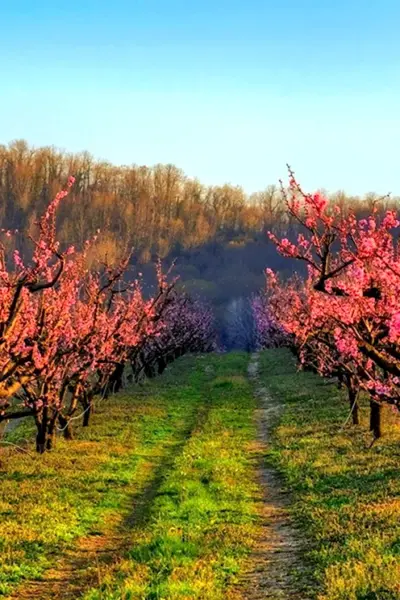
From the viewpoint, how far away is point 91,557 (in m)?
12.8

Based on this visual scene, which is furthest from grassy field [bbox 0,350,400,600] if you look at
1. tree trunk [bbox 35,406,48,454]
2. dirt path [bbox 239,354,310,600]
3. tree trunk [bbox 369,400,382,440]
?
tree trunk [bbox 35,406,48,454]

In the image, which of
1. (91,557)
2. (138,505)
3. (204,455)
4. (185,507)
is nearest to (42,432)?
(204,455)

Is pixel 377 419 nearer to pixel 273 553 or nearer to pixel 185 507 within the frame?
pixel 185 507

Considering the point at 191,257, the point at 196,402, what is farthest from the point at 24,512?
the point at 191,257

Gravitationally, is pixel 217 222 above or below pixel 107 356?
above

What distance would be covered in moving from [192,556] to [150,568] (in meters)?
1.00

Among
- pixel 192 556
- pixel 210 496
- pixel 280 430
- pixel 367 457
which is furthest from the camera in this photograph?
pixel 280 430

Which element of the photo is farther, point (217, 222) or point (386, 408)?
point (217, 222)

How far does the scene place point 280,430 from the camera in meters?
26.0

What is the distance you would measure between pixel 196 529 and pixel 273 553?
1852 mm

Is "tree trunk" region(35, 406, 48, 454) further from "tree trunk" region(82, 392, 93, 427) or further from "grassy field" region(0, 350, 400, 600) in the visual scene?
"tree trunk" region(82, 392, 93, 427)

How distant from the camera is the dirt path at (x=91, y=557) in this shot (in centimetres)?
1096

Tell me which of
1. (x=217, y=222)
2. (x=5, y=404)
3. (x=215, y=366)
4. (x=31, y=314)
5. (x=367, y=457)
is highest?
(x=217, y=222)

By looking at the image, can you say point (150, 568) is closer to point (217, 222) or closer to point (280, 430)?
point (280, 430)
